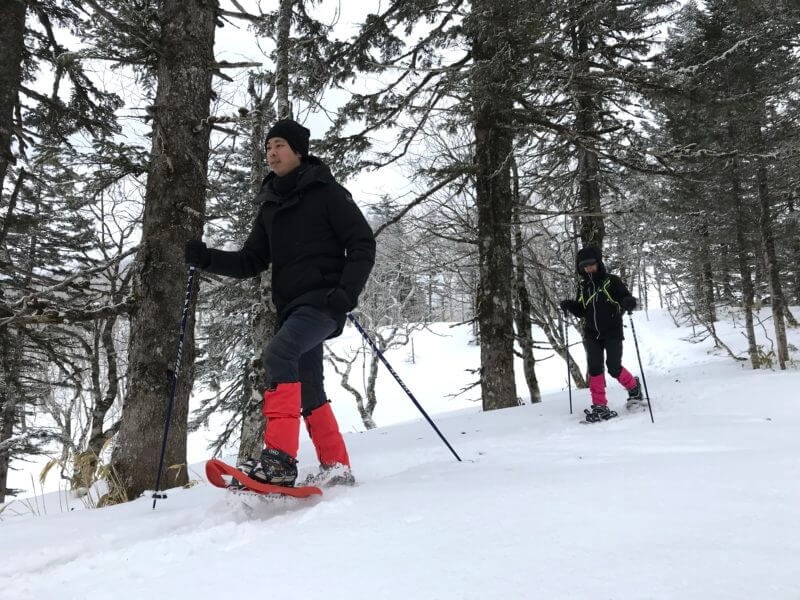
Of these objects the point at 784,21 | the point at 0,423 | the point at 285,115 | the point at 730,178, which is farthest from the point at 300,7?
the point at 730,178

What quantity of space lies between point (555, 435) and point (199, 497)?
3223 millimetres

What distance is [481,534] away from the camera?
1.83 meters

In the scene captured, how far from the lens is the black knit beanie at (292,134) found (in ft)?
10.0

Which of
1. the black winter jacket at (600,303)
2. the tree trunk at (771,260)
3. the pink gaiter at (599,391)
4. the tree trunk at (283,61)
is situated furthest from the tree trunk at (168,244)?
the tree trunk at (771,260)

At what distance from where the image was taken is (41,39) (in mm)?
7344

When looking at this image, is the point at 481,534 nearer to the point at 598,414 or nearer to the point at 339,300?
the point at 339,300

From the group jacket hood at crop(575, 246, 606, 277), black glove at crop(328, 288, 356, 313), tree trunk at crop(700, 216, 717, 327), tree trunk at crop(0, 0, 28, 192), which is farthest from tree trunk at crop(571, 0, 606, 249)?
tree trunk at crop(700, 216, 717, 327)

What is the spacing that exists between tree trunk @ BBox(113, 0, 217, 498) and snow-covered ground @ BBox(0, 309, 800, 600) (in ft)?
2.90

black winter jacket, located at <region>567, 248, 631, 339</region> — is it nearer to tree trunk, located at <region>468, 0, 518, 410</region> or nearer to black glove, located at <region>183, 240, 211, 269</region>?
tree trunk, located at <region>468, 0, 518, 410</region>

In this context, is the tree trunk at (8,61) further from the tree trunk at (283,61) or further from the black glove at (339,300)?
the black glove at (339,300)

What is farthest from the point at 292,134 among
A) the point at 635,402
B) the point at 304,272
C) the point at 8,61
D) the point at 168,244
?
the point at 8,61

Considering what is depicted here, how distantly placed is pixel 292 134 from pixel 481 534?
102 inches

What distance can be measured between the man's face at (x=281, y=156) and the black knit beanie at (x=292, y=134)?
3 cm

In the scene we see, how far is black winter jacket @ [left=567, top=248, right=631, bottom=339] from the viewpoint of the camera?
584cm
